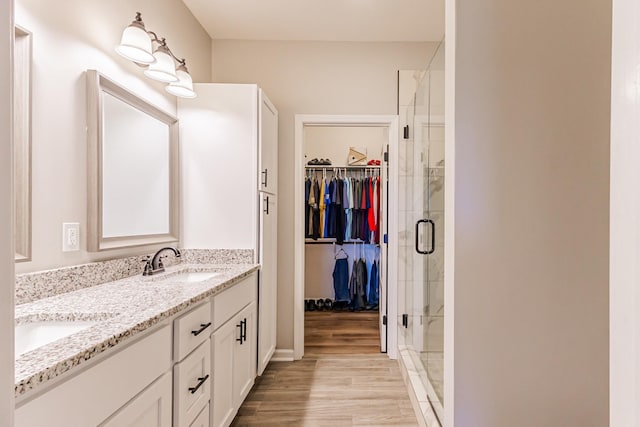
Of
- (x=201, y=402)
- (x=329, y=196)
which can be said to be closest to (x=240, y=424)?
(x=201, y=402)

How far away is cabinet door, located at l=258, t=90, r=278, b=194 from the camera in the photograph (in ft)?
7.68

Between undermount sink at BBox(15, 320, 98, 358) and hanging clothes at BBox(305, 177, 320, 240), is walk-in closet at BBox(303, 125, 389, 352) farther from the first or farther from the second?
undermount sink at BBox(15, 320, 98, 358)

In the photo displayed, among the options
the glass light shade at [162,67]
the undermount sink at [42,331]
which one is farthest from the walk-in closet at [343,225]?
the undermount sink at [42,331]

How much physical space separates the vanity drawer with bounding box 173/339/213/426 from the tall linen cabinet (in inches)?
34.5

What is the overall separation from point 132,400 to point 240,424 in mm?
1205

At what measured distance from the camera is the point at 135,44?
1.58 meters

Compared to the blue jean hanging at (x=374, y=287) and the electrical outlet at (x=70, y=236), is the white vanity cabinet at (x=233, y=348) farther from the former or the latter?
the blue jean hanging at (x=374, y=287)

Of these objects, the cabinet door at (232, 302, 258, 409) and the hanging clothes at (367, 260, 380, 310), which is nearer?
the cabinet door at (232, 302, 258, 409)

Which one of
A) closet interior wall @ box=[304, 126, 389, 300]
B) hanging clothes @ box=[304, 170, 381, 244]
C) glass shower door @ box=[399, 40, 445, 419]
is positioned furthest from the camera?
closet interior wall @ box=[304, 126, 389, 300]

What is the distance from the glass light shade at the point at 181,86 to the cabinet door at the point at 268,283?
2.68ft

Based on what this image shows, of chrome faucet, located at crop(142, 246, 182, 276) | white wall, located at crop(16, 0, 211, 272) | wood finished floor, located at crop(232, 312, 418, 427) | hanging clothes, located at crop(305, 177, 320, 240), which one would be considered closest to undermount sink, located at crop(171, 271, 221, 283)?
chrome faucet, located at crop(142, 246, 182, 276)

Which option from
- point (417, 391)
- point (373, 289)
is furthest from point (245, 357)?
point (373, 289)

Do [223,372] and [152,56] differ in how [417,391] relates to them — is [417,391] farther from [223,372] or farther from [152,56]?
[152,56]

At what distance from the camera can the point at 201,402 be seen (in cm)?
141
